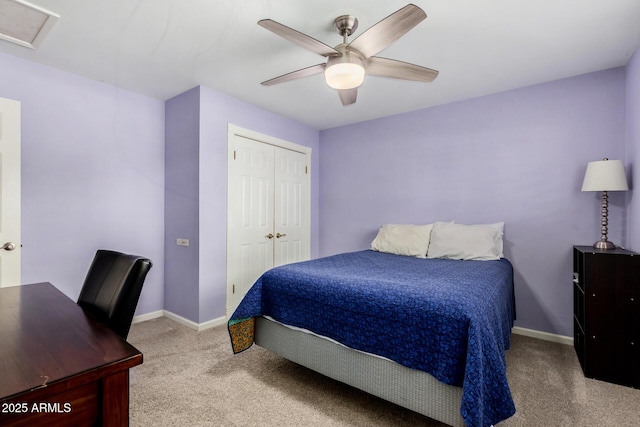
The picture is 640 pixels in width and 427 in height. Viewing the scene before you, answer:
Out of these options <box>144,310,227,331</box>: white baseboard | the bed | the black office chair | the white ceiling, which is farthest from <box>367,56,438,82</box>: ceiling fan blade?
<box>144,310,227,331</box>: white baseboard

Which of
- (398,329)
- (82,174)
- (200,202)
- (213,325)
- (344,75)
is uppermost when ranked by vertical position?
(344,75)

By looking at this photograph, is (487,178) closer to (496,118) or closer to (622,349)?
(496,118)

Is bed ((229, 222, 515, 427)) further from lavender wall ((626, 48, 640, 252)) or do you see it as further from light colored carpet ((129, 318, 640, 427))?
lavender wall ((626, 48, 640, 252))

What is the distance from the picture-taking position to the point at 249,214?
358cm

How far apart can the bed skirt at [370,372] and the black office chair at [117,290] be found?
1.12m

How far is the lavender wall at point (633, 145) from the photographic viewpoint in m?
2.29

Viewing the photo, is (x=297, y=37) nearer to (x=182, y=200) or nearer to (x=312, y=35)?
(x=312, y=35)

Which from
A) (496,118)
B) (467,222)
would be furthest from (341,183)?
(496,118)

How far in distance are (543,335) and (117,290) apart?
3450 millimetres

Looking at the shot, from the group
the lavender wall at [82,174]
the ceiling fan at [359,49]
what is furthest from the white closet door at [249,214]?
the ceiling fan at [359,49]

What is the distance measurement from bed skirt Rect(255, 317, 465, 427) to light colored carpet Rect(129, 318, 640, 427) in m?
0.18

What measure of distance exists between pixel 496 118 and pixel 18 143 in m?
4.32

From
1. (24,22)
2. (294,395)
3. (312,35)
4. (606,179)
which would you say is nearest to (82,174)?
(24,22)

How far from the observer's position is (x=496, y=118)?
316cm
